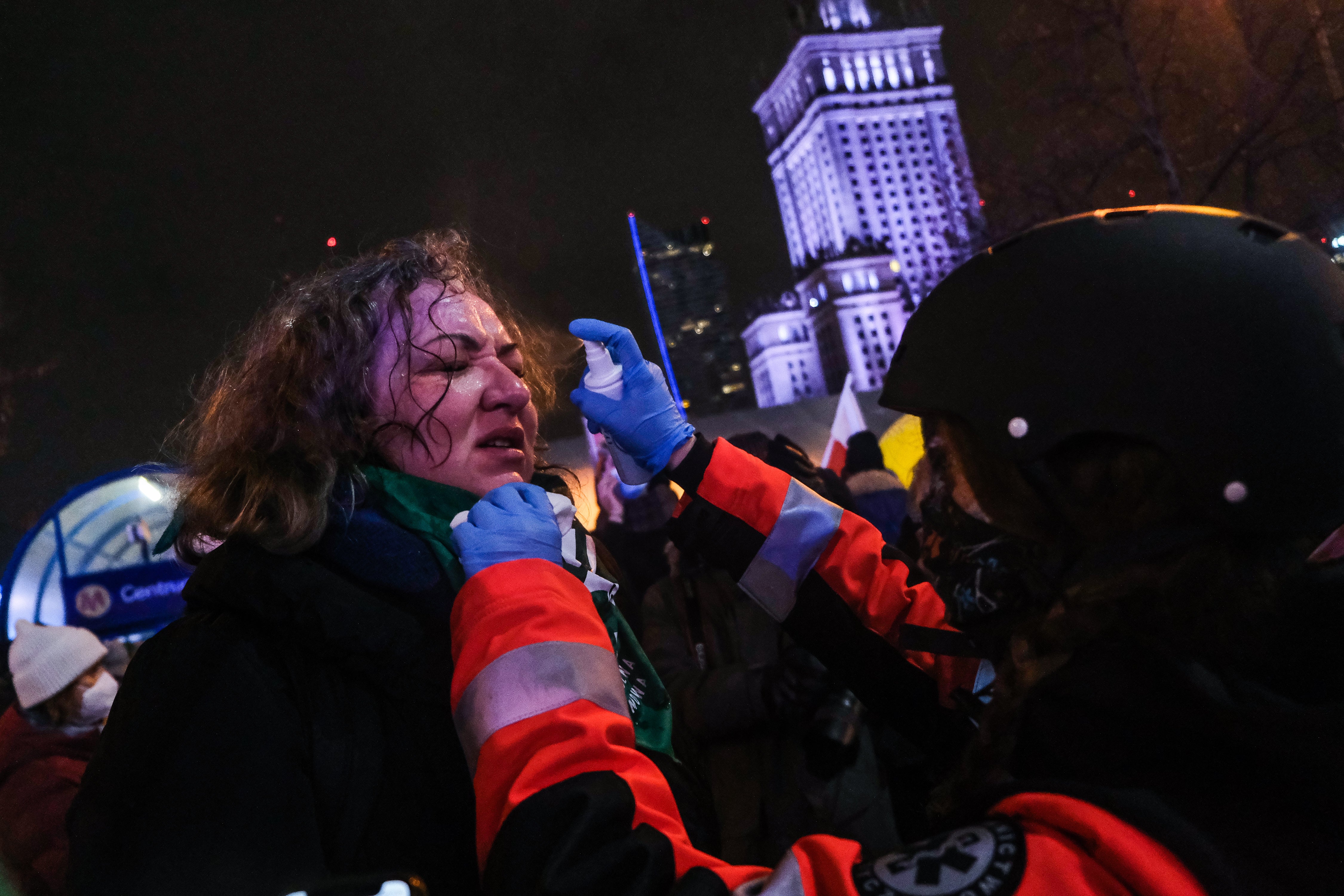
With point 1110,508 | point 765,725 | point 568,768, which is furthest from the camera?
point 765,725

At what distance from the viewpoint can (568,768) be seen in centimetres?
105

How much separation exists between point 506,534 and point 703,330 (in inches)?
3265

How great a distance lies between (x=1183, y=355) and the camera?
44.4 inches

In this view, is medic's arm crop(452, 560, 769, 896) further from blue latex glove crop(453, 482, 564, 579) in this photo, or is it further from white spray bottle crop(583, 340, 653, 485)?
white spray bottle crop(583, 340, 653, 485)

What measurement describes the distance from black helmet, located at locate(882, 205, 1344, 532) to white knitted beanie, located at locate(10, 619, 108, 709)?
12.7 feet

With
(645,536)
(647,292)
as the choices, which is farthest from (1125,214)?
(647,292)

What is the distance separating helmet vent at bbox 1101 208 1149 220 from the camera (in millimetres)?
1296

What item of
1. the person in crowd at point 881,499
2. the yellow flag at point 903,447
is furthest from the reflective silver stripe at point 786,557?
the yellow flag at point 903,447

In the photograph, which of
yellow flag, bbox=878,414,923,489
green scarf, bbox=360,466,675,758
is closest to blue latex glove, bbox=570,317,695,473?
green scarf, bbox=360,466,675,758

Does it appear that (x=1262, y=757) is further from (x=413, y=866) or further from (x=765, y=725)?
(x=765, y=725)

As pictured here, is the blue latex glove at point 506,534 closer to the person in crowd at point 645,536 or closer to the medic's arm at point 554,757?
the medic's arm at point 554,757

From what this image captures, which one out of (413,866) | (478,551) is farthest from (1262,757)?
(413,866)

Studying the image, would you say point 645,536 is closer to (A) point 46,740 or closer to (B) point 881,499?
(B) point 881,499

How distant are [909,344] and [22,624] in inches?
167
